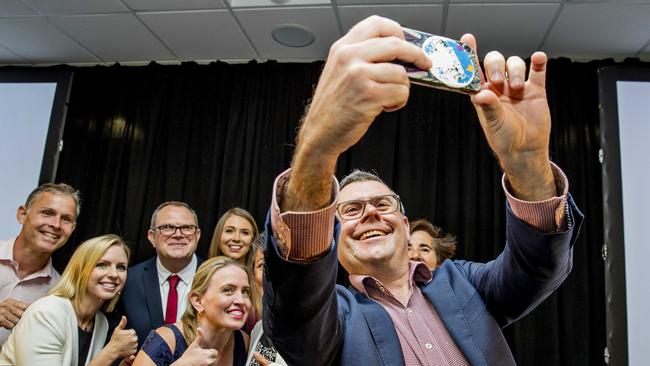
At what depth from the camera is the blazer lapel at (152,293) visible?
8.20 ft

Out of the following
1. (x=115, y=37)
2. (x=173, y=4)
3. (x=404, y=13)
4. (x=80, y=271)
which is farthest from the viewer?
(x=115, y=37)

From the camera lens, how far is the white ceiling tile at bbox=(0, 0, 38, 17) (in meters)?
3.35

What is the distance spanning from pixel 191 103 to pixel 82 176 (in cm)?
106

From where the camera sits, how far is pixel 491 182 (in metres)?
3.47

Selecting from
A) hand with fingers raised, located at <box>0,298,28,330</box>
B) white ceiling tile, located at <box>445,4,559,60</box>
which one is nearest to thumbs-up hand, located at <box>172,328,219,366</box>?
hand with fingers raised, located at <box>0,298,28,330</box>

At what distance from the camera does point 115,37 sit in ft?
12.2

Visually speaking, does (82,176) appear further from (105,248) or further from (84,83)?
(105,248)

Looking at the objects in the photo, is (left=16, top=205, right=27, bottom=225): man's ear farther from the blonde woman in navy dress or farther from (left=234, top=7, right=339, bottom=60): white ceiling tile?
(left=234, top=7, right=339, bottom=60): white ceiling tile

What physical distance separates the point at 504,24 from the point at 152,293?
8.83 ft

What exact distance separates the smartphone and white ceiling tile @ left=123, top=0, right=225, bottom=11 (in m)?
2.66

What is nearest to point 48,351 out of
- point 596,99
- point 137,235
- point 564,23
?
point 137,235

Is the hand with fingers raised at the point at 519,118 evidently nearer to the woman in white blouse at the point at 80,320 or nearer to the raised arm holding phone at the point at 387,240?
the raised arm holding phone at the point at 387,240

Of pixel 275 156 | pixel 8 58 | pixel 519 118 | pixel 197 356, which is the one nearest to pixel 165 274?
pixel 197 356

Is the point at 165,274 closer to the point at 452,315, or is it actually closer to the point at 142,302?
the point at 142,302
